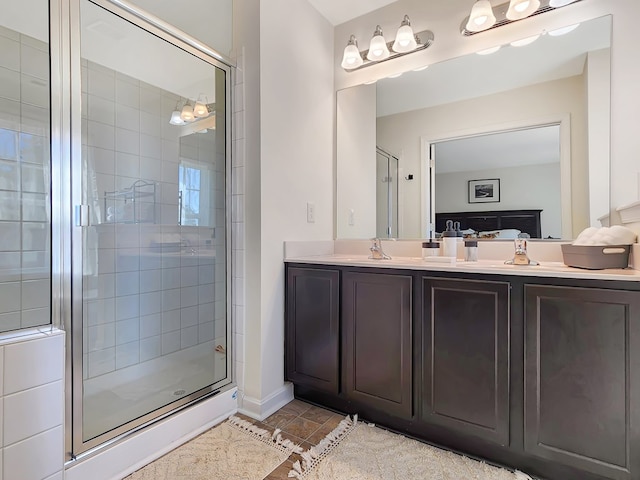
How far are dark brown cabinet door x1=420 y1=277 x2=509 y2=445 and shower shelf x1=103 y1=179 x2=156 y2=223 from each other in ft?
5.40

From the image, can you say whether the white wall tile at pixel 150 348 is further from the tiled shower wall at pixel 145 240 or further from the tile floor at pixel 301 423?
the tile floor at pixel 301 423

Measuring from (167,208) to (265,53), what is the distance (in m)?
1.09

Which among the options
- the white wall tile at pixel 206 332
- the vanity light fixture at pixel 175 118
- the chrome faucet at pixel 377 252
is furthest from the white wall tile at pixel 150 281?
the chrome faucet at pixel 377 252

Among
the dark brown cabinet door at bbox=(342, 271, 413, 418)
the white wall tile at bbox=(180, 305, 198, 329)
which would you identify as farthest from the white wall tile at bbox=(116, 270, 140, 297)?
the dark brown cabinet door at bbox=(342, 271, 413, 418)

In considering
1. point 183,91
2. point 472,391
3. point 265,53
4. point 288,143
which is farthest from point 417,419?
point 183,91

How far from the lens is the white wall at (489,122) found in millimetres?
1635

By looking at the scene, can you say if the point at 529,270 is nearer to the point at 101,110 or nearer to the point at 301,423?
the point at 301,423

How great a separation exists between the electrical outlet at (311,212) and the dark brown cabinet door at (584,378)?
128 cm

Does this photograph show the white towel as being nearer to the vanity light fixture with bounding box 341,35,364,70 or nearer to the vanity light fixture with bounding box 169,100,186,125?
the vanity light fixture with bounding box 341,35,364,70

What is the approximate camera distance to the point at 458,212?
1.96 metres

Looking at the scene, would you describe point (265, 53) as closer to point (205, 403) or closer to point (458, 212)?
point (458, 212)

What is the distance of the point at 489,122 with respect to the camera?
188cm

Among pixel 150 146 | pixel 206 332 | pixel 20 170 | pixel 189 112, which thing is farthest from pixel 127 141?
pixel 206 332

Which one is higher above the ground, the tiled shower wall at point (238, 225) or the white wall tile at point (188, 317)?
the tiled shower wall at point (238, 225)
